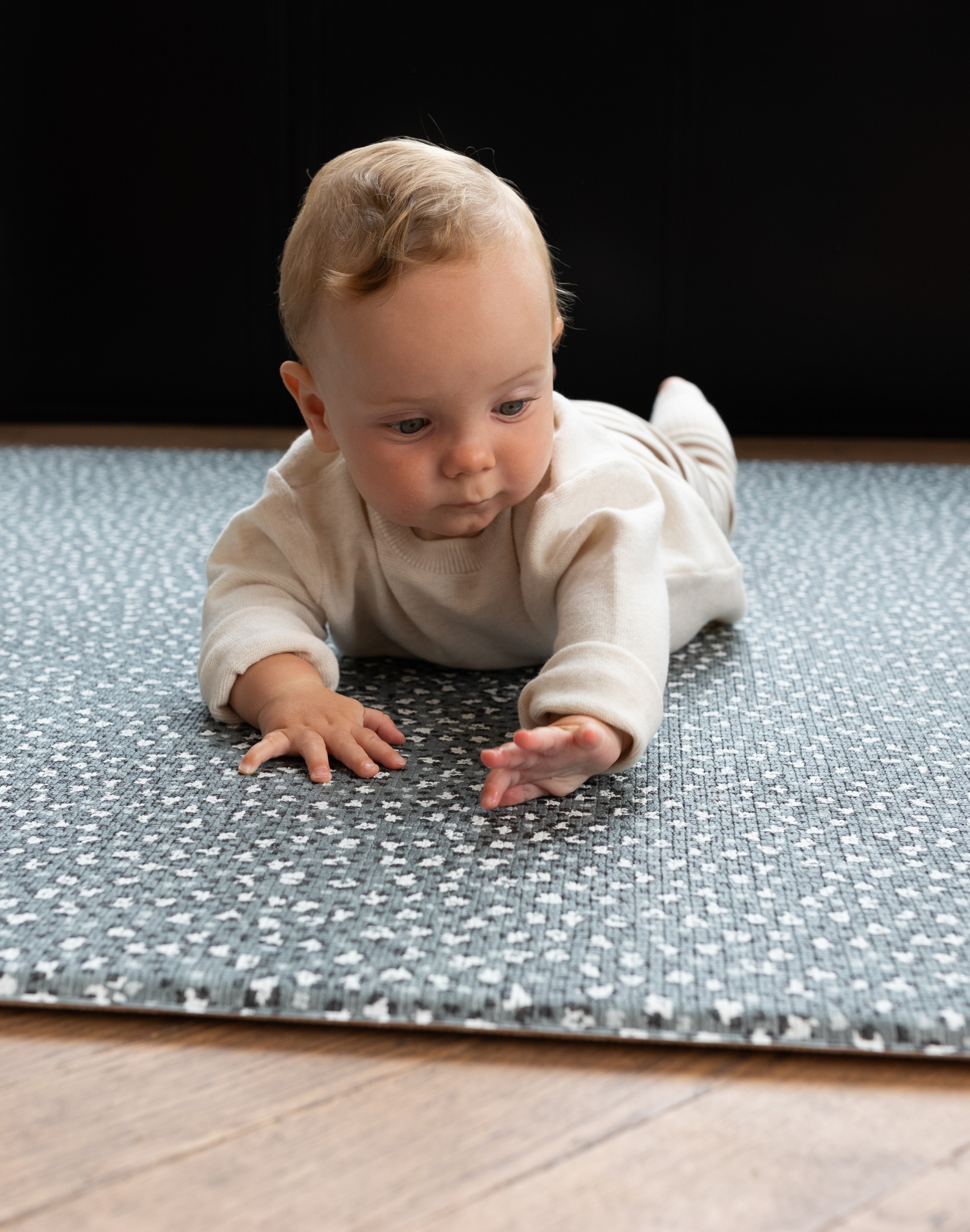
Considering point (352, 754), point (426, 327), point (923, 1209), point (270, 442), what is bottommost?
point (923, 1209)

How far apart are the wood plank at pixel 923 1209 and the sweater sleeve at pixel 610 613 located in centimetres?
27

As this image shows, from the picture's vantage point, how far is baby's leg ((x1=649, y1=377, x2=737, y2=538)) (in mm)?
1044

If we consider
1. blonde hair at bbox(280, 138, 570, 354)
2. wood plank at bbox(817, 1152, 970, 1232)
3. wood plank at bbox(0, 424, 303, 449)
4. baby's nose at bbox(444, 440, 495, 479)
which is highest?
wood plank at bbox(0, 424, 303, 449)

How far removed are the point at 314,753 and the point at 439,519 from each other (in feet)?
0.50

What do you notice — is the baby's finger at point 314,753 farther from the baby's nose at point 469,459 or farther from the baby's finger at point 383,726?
the baby's nose at point 469,459

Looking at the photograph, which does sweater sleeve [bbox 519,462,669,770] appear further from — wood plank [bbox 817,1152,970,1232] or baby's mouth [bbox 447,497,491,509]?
wood plank [bbox 817,1152,970,1232]

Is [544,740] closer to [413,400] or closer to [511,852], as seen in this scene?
[511,852]

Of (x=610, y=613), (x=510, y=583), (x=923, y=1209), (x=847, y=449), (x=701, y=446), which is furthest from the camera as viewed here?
(x=847, y=449)

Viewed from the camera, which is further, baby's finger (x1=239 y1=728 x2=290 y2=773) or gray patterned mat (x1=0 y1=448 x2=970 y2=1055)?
baby's finger (x1=239 y1=728 x2=290 y2=773)

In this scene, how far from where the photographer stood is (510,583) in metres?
0.78

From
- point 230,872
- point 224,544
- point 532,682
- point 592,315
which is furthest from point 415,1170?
point 592,315

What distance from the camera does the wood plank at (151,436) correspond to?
5.82 feet

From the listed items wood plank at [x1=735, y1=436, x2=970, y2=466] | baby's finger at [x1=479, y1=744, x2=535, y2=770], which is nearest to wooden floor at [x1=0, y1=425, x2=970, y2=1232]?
baby's finger at [x1=479, y1=744, x2=535, y2=770]

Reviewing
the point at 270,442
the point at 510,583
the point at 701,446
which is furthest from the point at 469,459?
the point at 270,442
